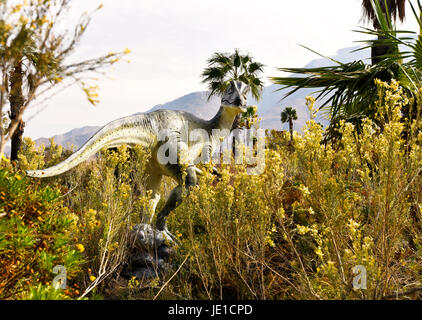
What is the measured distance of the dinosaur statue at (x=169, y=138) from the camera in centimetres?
402

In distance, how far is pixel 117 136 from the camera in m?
4.08

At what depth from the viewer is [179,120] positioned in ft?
15.2

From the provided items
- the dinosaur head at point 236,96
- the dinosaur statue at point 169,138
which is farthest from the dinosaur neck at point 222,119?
the dinosaur head at point 236,96

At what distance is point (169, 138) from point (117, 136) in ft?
2.21

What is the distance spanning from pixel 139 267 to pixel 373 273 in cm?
292

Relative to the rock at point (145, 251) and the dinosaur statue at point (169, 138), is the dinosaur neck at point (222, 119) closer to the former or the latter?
the dinosaur statue at point (169, 138)

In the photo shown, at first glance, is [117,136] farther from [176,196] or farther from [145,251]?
[145,251]

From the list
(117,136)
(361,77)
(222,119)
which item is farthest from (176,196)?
(361,77)

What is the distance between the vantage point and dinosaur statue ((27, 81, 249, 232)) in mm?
4016

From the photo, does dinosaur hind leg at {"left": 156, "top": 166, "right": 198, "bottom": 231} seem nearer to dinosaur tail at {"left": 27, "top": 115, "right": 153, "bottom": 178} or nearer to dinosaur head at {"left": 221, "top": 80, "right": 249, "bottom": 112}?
dinosaur tail at {"left": 27, "top": 115, "right": 153, "bottom": 178}

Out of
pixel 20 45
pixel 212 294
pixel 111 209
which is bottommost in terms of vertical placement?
pixel 212 294

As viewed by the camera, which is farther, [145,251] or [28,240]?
[145,251]

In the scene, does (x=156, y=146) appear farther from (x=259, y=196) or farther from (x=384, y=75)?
(x=384, y=75)
